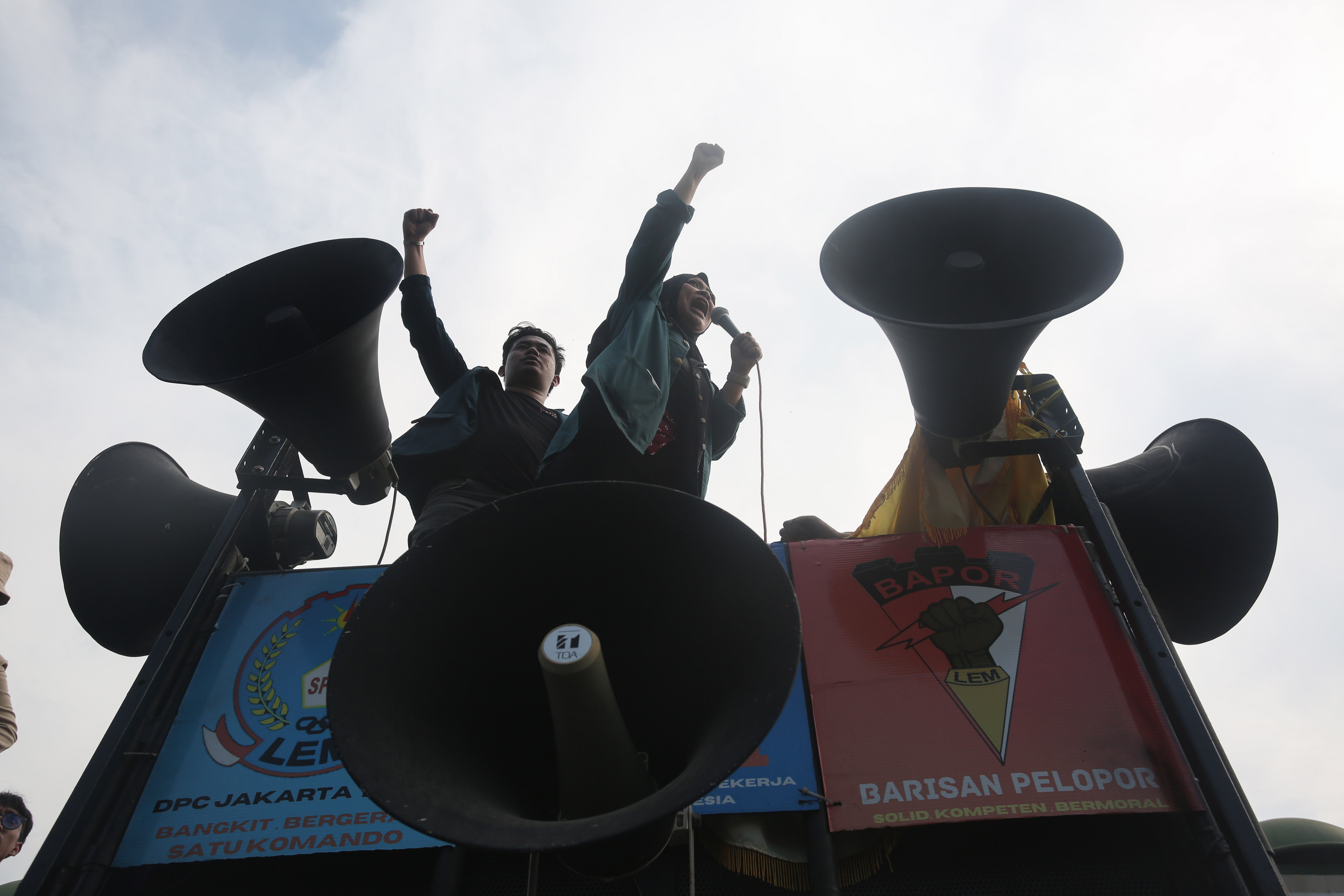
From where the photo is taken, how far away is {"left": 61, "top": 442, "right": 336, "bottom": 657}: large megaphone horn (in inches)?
119

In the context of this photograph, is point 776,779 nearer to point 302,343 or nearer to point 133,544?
point 302,343

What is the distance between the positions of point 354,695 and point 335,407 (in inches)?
68.1

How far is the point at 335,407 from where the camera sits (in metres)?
2.88

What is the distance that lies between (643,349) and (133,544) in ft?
7.38

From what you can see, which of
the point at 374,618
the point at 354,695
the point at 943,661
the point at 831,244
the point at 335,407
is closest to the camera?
the point at 354,695

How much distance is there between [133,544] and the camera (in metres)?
3.05

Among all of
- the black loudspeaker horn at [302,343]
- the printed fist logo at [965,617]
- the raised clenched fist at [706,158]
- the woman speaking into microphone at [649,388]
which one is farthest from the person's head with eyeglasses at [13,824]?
the raised clenched fist at [706,158]

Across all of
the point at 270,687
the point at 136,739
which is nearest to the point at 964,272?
the point at 270,687

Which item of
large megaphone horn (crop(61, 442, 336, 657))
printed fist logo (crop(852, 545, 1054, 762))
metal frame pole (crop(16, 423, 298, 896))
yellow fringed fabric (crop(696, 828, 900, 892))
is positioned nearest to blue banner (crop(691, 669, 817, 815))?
yellow fringed fabric (crop(696, 828, 900, 892))

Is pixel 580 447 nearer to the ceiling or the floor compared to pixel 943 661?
nearer to the ceiling

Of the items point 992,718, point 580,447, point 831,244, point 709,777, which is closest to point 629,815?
point 709,777

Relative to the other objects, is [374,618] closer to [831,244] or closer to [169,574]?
[831,244]

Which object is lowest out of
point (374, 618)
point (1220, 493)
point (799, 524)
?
point (374, 618)

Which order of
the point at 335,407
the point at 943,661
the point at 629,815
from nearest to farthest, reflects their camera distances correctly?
the point at 629,815
the point at 943,661
the point at 335,407
